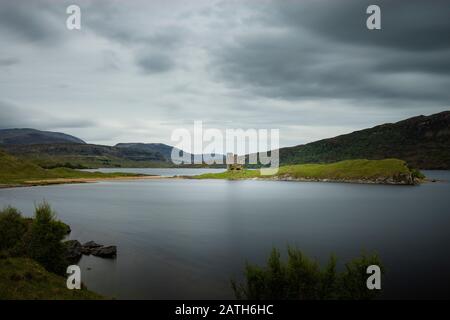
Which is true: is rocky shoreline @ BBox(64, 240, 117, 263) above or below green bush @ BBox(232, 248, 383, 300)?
below

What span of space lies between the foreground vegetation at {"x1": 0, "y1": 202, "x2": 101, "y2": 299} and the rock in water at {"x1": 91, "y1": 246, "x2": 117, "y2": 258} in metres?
9.01

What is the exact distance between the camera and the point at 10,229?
39.4 m

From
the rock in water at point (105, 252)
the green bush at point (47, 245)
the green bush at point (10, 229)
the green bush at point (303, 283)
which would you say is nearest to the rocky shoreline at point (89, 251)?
the rock in water at point (105, 252)

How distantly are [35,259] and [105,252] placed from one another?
13686 millimetres

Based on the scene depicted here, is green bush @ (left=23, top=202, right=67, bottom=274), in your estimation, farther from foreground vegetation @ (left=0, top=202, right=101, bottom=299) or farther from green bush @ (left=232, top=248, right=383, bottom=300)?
green bush @ (left=232, top=248, right=383, bottom=300)

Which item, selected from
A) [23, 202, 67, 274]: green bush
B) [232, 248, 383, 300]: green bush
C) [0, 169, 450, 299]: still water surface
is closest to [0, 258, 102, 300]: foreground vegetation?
[23, 202, 67, 274]: green bush

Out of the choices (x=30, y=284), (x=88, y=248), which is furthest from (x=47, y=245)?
(x=88, y=248)

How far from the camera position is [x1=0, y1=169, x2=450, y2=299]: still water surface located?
35.0 meters

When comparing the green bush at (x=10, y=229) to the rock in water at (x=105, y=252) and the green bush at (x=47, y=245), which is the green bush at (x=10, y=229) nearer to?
the green bush at (x=47, y=245)

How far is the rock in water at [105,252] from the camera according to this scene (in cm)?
4556

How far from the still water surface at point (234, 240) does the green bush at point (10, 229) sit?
25.4ft

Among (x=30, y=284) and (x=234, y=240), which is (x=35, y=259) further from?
(x=234, y=240)

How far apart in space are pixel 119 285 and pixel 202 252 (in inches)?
673
